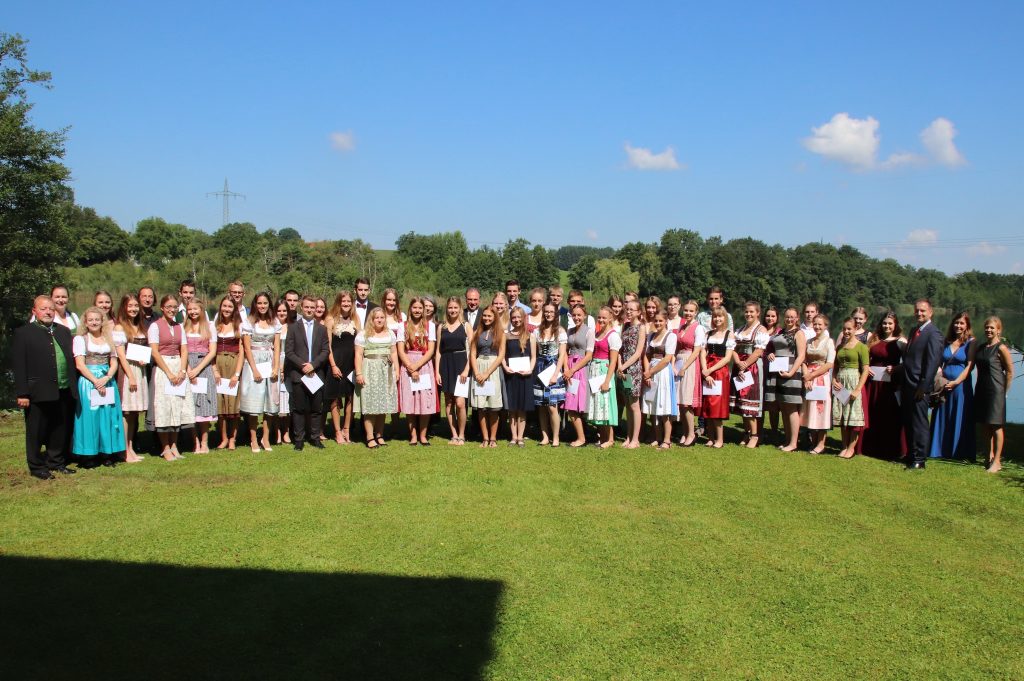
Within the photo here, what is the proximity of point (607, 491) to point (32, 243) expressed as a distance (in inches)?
1012

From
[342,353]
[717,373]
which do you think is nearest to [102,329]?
[342,353]

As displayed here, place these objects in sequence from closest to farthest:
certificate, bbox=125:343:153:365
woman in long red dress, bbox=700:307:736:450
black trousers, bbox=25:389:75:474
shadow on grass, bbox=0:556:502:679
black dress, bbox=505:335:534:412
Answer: shadow on grass, bbox=0:556:502:679 < black trousers, bbox=25:389:75:474 < certificate, bbox=125:343:153:365 < black dress, bbox=505:335:534:412 < woman in long red dress, bbox=700:307:736:450

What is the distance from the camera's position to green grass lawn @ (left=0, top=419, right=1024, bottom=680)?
4.03 m

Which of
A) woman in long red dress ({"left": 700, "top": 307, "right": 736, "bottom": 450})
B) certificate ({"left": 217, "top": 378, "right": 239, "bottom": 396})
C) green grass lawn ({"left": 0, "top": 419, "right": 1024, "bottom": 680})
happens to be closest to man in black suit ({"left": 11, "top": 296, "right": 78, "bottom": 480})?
green grass lawn ({"left": 0, "top": 419, "right": 1024, "bottom": 680})

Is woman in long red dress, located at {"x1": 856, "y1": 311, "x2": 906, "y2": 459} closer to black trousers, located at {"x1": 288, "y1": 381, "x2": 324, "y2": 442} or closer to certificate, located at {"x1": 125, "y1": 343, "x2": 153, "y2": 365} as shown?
black trousers, located at {"x1": 288, "y1": 381, "x2": 324, "y2": 442}

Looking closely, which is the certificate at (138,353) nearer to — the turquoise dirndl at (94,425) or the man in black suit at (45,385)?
the turquoise dirndl at (94,425)

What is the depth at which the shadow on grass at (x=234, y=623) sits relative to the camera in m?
3.87

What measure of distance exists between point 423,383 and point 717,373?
3710 millimetres

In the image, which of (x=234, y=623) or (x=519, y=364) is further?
(x=519, y=364)

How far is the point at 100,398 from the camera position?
25.5 ft

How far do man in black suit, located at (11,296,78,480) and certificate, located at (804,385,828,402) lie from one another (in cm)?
836

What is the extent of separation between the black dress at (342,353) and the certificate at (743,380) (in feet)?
16.0

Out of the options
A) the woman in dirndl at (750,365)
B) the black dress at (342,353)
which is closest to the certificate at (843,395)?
the woman in dirndl at (750,365)

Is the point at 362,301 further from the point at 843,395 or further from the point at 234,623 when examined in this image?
the point at 843,395
